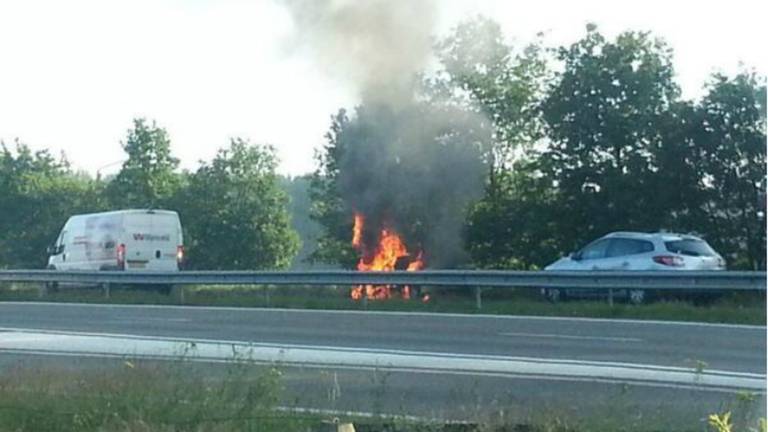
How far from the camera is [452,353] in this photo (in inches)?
708

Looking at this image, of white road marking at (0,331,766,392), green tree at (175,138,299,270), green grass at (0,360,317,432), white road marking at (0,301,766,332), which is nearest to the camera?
green grass at (0,360,317,432)

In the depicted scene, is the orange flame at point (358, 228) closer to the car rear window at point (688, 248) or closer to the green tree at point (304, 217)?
the green tree at point (304, 217)

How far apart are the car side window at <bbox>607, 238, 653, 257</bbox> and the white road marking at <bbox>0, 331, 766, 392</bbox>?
11724mm

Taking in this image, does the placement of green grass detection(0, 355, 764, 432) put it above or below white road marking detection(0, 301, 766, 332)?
below

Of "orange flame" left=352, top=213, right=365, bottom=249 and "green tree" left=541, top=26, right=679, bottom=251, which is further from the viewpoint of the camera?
"orange flame" left=352, top=213, right=365, bottom=249

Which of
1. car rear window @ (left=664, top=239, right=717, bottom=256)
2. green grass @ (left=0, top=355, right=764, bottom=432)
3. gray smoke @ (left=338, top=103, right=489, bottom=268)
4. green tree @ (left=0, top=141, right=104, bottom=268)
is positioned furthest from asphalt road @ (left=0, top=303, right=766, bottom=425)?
green tree @ (left=0, top=141, right=104, bottom=268)

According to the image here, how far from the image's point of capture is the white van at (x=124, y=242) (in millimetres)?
37938

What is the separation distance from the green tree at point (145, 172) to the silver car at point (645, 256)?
16911 millimetres

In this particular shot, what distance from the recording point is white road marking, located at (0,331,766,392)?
14.2 meters

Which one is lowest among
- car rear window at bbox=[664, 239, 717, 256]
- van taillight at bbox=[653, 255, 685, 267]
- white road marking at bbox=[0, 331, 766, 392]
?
white road marking at bbox=[0, 331, 766, 392]

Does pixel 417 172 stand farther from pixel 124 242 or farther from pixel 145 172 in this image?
pixel 145 172

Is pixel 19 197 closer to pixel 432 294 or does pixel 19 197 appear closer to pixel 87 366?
pixel 432 294

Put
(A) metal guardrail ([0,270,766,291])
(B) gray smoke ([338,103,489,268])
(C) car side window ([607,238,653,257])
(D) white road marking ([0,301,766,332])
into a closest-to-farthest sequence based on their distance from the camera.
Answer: (D) white road marking ([0,301,766,332]), (A) metal guardrail ([0,270,766,291]), (C) car side window ([607,238,653,257]), (B) gray smoke ([338,103,489,268])

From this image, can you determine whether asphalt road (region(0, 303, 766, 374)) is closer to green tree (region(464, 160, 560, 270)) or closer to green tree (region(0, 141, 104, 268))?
green tree (region(464, 160, 560, 270))
